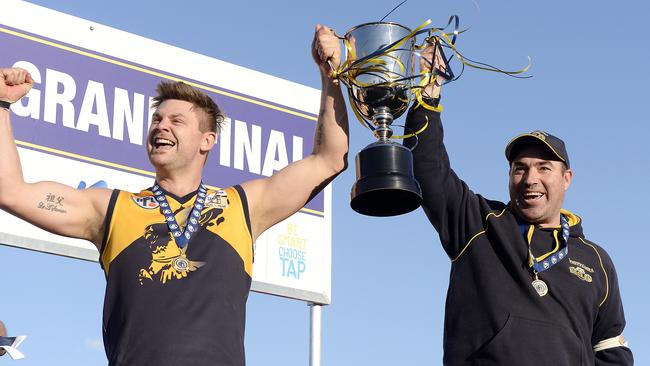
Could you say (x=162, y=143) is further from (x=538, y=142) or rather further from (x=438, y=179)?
(x=538, y=142)

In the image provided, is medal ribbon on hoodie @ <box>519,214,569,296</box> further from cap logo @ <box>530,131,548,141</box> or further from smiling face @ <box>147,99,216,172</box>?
smiling face @ <box>147,99,216,172</box>

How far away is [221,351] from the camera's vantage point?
4.55m

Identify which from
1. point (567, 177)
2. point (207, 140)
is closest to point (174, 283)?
point (207, 140)

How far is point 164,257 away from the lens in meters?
4.71

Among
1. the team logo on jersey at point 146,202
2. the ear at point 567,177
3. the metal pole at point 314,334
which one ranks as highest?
the metal pole at point 314,334

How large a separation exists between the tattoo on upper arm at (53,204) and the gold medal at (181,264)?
0.54 meters

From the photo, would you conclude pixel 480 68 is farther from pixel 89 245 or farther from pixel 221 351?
pixel 89 245

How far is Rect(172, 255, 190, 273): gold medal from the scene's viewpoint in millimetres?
4688

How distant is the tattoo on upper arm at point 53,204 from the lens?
480 centimetres

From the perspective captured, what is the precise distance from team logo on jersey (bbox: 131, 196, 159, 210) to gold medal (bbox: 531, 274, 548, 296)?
188 cm

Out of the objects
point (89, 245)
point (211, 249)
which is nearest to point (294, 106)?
point (89, 245)

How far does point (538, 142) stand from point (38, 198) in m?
2.52

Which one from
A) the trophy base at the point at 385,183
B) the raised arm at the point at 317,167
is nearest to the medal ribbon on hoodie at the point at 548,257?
the trophy base at the point at 385,183

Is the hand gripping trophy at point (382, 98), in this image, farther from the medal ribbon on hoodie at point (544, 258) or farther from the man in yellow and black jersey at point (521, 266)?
the medal ribbon on hoodie at point (544, 258)
